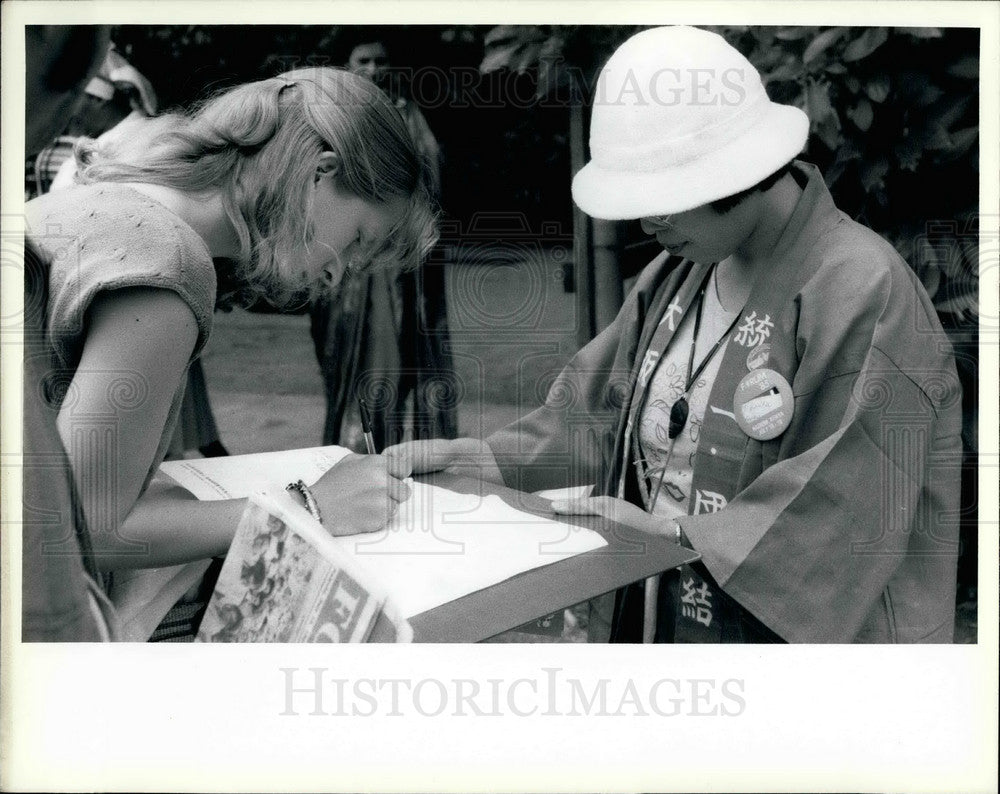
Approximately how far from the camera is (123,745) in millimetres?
2203

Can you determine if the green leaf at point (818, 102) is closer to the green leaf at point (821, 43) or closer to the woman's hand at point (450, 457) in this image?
the green leaf at point (821, 43)

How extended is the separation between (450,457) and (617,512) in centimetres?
42

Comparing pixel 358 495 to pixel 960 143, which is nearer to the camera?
pixel 358 495

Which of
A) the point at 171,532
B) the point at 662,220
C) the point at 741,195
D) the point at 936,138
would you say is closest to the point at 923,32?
the point at 936,138

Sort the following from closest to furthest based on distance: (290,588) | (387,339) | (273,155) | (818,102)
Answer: (290,588)
(273,155)
(818,102)
(387,339)

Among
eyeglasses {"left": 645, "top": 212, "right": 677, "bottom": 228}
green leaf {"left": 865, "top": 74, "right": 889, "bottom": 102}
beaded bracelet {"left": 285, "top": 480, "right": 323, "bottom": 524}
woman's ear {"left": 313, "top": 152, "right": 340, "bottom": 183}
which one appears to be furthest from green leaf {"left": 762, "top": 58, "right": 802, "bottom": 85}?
beaded bracelet {"left": 285, "top": 480, "right": 323, "bottom": 524}

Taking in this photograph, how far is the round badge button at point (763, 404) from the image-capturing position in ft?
6.53

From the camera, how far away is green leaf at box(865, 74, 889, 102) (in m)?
2.34

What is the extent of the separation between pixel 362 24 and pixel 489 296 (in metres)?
0.62

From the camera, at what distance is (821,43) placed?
7.50 feet

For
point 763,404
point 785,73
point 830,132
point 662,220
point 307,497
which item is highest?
point 785,73

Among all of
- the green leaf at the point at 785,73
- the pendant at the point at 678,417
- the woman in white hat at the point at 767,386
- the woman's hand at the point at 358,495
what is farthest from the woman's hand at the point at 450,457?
the green leaf at the point at 785,73

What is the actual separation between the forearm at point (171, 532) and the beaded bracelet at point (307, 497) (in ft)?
0.30

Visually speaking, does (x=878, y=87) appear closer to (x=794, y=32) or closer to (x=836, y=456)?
(x=794, y=32)
